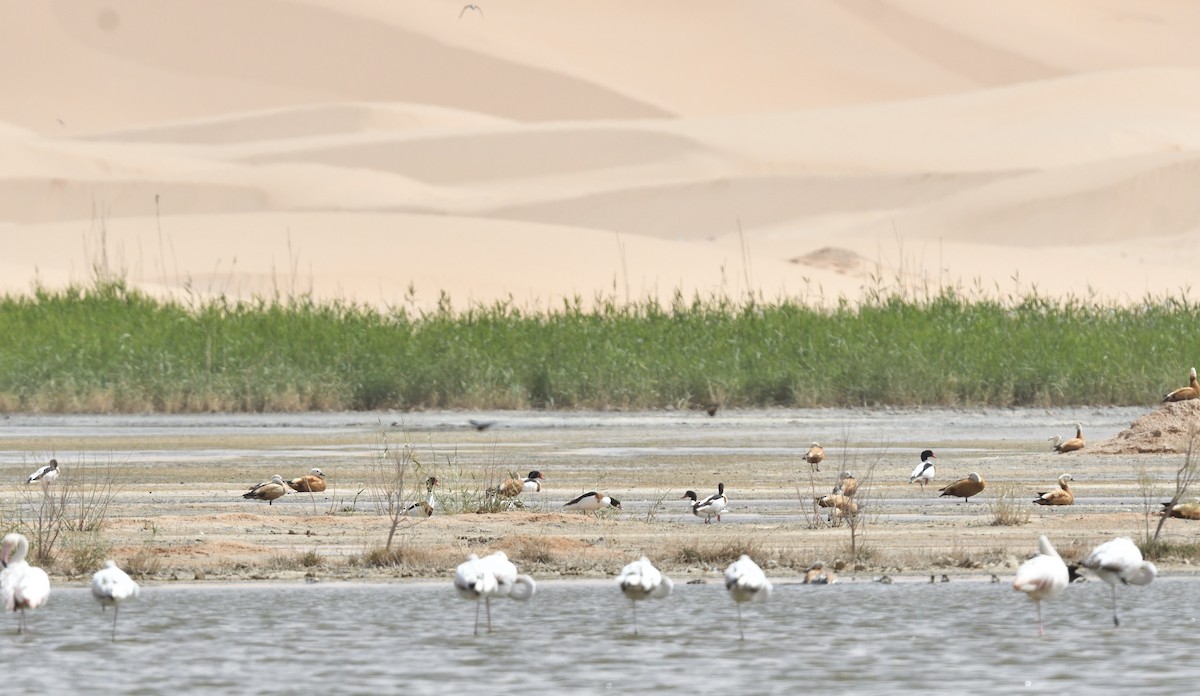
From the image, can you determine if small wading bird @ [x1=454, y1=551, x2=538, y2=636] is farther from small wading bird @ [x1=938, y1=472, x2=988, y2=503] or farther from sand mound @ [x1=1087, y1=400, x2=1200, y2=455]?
sand mound @ [x1=1087, y1=400, x2=1200, y2=455]

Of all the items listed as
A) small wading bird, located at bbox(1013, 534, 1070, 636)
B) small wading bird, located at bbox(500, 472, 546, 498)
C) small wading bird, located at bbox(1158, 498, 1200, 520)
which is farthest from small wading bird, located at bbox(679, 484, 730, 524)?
small wading bird, located at bbox(1013, 534, 1070, 636)

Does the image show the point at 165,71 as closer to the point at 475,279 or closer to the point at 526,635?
the point at 475,279

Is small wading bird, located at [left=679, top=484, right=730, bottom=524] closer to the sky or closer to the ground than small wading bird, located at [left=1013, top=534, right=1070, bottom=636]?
closer to the sky

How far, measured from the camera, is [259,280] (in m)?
57.2

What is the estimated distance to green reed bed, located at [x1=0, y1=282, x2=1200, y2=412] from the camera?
93.8 feet

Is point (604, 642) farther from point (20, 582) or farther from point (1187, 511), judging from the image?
point (1187, 511)

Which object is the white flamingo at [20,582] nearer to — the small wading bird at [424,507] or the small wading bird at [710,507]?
the small wading bird at [424,507]

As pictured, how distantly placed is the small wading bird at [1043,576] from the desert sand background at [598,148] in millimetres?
26373

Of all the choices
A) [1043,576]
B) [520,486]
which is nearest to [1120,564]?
[1043,576]

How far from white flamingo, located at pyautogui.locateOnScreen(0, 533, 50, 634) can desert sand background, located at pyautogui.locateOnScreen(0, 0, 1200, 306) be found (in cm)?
2518

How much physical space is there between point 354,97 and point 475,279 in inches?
3929

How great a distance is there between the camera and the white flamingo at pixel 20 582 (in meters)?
10.9

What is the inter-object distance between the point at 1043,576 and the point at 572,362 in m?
18.5

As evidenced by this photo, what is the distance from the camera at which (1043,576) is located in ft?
35.9
